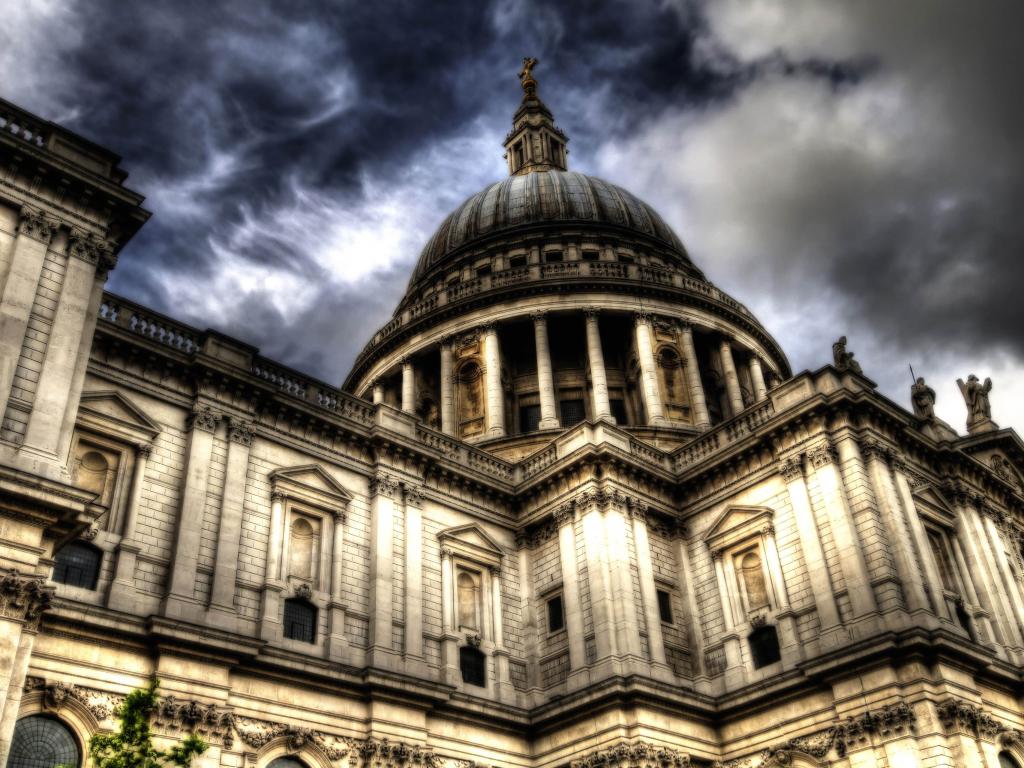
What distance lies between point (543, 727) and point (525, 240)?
32370mm

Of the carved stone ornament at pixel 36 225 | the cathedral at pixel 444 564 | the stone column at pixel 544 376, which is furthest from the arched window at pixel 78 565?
the stone column at pixel 544 376

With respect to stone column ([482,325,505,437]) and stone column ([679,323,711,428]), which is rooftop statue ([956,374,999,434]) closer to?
stone column ([679,323,711,428])

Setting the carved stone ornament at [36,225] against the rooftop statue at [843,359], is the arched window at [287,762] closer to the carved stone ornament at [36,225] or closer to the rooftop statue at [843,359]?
the carved stone ornament at [36,225]

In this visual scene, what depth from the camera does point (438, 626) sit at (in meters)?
29.4

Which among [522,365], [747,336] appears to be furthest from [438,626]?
[747,336]

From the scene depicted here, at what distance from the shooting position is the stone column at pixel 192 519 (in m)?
23.8

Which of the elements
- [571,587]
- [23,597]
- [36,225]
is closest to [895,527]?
[571,587]

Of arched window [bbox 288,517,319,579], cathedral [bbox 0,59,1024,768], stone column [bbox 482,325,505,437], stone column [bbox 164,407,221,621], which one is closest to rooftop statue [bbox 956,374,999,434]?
cathedral [bbox 0,59,1024,768]

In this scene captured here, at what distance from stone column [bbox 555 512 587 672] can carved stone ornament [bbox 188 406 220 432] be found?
1192 centimetres

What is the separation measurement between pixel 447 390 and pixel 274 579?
2302 cm

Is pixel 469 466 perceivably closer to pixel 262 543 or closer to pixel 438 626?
pixel 438 626

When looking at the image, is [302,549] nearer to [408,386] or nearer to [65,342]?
[65,342]

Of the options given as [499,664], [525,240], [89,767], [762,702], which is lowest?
[89,767]

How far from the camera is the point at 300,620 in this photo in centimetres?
2652
